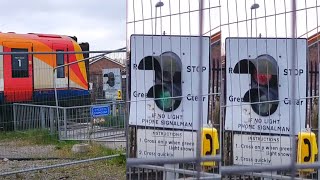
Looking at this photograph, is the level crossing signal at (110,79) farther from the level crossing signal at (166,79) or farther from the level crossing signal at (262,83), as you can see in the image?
the level crossing signal at (262,83)

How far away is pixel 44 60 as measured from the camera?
13789 mm

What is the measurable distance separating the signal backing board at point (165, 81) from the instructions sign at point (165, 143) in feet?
0.23

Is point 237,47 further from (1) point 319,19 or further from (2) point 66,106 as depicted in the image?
(2) point 66,106

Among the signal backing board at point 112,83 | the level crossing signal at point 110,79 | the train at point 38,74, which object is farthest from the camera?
the level crossing signal at point 110,79

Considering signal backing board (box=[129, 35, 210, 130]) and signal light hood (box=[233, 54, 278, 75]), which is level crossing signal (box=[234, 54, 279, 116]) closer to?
signal light hood (box=[233, 54, 278, 75])

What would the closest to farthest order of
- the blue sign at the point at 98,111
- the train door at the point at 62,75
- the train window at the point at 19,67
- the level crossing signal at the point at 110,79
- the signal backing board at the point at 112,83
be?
the blue sign at the point at 98,111, the signal backing board at the point at 112,83, the level crossing signal at the point at 110,79, the train door at the point at 62,75, the train window at the point at 19,67

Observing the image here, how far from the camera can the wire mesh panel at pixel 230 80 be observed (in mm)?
4809

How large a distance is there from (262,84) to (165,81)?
767 mm

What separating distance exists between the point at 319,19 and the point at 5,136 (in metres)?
5.92

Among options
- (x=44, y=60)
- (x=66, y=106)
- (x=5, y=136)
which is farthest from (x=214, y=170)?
(x=44, y=60)

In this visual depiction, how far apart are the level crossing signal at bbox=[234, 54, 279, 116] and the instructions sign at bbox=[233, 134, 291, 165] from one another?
213 millimetres

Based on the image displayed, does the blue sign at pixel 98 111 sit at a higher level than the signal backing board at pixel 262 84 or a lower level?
lower

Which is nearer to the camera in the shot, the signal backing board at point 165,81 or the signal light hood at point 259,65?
the signal light hood at point 259,65

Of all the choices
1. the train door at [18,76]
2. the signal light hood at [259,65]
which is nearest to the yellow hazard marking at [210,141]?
the signal light hood at [259,65]
